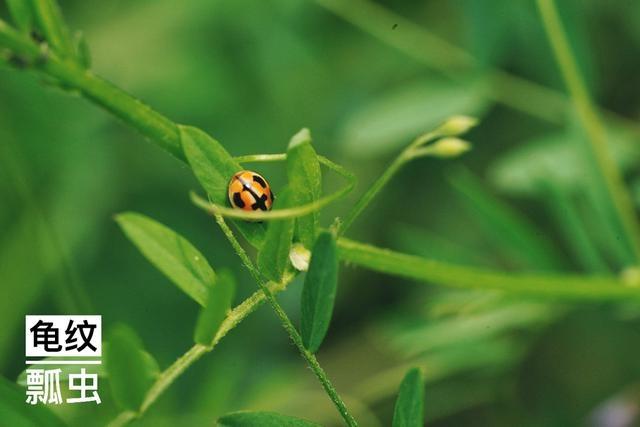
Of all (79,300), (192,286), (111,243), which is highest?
(111,243)

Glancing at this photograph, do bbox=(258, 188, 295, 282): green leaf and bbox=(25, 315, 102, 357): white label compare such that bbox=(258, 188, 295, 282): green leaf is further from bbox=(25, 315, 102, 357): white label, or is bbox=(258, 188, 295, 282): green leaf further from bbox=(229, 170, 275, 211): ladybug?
bbox=(25, 315, 102, 357): white label

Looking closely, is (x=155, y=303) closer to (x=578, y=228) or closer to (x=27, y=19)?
(x=578, y=228)

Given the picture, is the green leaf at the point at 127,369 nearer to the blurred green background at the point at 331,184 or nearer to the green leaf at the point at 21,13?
the green leaf at the point at 21,13

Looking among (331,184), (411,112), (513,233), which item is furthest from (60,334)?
(331,184)

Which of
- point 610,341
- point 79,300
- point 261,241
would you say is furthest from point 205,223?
point 261,241

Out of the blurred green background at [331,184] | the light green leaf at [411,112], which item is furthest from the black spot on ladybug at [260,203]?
the light green leaf at [411,112]

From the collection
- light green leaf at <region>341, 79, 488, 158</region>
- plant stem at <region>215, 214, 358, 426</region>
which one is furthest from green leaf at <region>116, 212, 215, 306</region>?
light green leaf at <region>341, 79, 488, 158</region>

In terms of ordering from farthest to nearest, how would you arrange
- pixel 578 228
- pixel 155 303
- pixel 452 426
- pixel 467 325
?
pixel 155 303
pixel 452 426
pixel 467 325
pixel 578 228
